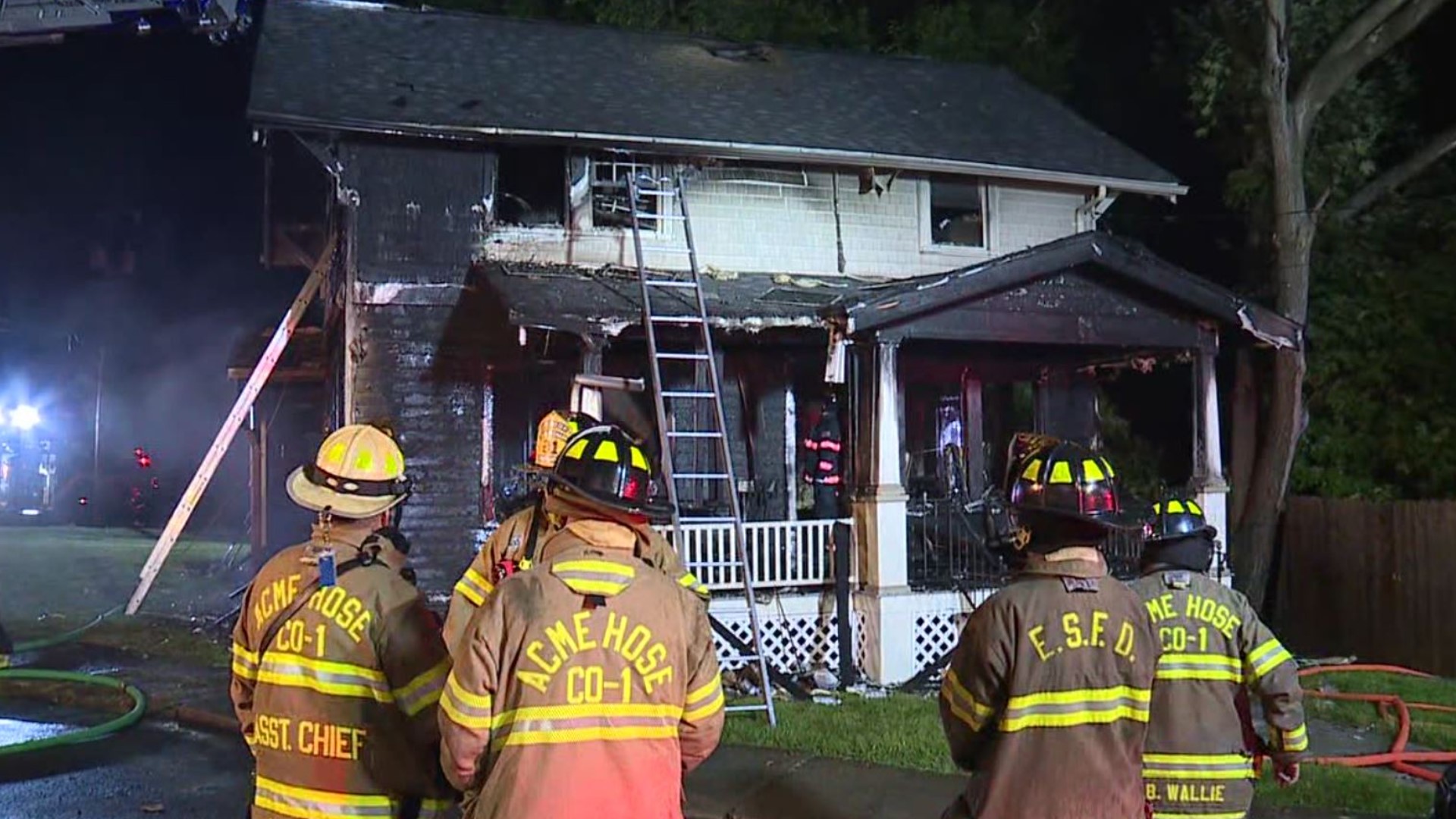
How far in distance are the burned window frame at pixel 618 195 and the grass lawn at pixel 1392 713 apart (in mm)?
7539

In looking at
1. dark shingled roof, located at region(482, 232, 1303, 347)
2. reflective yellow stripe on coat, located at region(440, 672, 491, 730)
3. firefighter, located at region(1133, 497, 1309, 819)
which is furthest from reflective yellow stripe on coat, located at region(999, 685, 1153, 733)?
dark shingled roof, located at region(482, 232, 1303, 347)

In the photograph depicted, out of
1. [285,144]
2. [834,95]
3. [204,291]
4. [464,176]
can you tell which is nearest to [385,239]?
[464,176]

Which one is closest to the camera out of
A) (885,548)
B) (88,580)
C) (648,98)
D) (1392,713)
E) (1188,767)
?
(1188,767)

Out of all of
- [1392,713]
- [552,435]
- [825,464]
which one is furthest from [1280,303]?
[552,435]

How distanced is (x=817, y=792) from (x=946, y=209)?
27.2ft

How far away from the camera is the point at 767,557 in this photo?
10.1 metres

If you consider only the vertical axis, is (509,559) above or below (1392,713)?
above

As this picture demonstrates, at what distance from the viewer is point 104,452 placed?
3362 cm

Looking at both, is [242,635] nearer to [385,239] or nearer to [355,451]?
[355,451]

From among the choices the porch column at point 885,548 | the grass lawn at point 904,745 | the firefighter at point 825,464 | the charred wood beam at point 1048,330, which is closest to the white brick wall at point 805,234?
the firefighter at point 825,464

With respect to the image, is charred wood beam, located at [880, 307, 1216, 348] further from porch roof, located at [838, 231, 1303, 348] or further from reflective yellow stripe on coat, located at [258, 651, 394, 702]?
reflective yellow stripe on coat, located at [258, 651, 394, 702]

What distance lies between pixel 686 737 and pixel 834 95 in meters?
12.2

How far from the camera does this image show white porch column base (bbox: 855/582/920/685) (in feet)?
32.1

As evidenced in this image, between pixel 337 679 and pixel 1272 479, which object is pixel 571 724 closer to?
pixel 337 679
